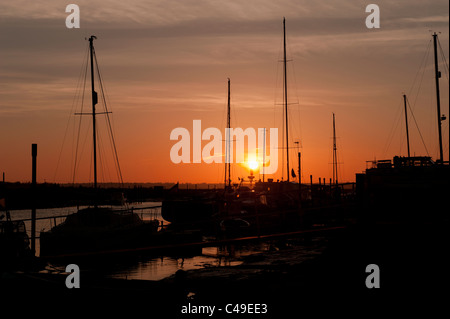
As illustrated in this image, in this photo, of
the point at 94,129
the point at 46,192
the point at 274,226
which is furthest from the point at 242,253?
the point at 46,192

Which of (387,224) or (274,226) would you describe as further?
(274,226)

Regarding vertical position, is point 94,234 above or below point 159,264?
above

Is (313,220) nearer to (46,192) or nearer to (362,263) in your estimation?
(362,263)

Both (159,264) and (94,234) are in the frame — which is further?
(159,264)

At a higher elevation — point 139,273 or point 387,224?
point 387,224

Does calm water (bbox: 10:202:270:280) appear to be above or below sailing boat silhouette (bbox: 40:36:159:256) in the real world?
below

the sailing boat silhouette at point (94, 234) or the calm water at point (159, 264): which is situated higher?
the sailing boat silhouette at point (94, 234)

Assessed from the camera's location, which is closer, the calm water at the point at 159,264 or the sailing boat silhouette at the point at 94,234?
the calm water at the point at 159,264

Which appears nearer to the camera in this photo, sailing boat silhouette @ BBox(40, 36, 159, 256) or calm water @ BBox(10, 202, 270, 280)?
calm water @ BBox(10, 202, 270, 280)

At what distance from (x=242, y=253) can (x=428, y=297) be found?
24.3 meters
